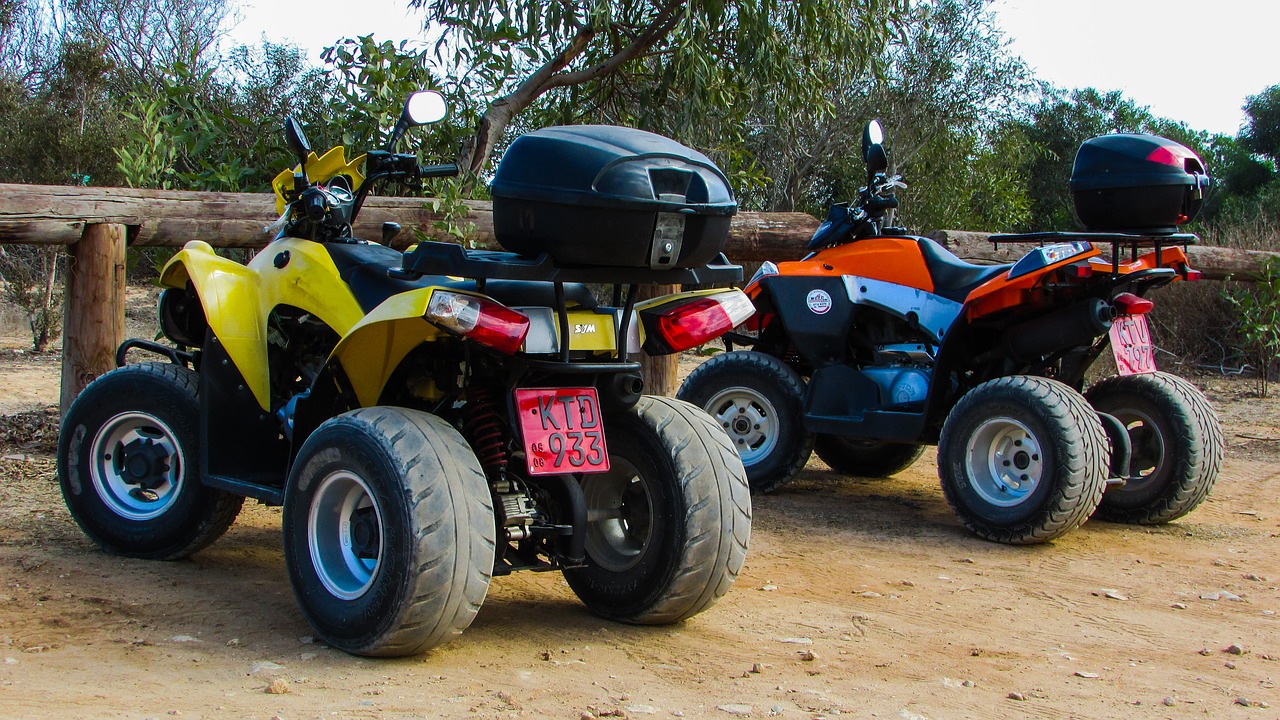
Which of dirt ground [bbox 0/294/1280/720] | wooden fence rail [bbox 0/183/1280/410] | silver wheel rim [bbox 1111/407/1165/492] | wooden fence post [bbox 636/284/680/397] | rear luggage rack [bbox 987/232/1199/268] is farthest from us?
wooden fence post [bbox 636/284/680/397]

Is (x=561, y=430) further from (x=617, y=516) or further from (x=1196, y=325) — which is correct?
(x=1196, y=325)

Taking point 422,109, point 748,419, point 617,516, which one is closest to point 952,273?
point 748,419

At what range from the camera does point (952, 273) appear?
249 inches

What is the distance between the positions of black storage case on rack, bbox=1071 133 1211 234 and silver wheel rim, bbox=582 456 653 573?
2800 millimetres

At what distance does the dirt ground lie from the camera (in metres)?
3.28

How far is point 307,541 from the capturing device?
12.4ft

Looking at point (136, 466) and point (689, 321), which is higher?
point (689, 321)

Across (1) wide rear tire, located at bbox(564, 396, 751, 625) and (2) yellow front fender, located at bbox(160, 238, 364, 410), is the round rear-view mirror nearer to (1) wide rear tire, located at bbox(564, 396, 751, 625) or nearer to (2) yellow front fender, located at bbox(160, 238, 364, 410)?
(2) yellow front fender, located at bbox(160, 238, 364, 410)

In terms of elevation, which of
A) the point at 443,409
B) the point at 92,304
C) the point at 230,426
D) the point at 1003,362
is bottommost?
the point at 230,426

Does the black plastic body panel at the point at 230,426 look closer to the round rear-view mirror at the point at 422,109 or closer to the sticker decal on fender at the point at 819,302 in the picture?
the round rear-view mirror at the point at 422,109

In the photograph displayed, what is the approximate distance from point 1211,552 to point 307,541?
3951 millimetres

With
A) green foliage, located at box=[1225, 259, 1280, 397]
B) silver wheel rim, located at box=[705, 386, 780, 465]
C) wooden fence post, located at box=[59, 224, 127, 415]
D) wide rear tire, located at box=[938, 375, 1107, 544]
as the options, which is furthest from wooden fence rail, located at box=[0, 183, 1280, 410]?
green foliage, located at box=[1225, 259, 1280, 397]

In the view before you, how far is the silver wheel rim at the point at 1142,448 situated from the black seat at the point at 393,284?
3386 millimetres

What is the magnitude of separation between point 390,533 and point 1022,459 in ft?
10.7
